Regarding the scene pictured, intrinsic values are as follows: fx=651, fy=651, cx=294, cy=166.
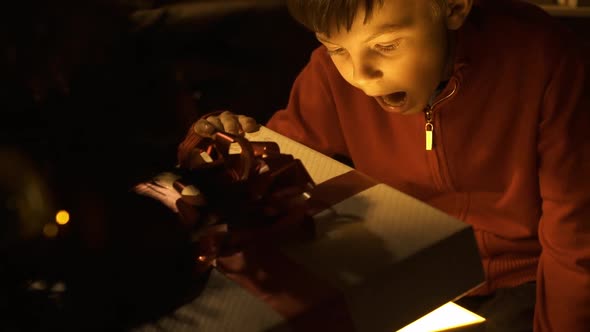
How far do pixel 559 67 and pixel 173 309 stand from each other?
54 cm

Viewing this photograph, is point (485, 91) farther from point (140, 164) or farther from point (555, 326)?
point (140, 164)

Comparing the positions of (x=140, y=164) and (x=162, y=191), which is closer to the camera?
(x=140, y=164)

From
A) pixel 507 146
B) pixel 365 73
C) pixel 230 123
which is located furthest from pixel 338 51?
pixel 507 146

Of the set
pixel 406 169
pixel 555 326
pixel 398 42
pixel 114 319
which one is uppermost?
pixel 398 42

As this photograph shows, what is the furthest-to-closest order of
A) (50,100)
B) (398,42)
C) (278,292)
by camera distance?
(398,42) < (278,292) < (50,100)

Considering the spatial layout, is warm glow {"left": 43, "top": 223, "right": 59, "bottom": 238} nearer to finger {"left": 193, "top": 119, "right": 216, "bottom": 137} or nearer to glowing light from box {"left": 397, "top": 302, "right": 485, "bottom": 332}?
finger {"left": 193, "top": 119, "right": 216, "bottom": 137}

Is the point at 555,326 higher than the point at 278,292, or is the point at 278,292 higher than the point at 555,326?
the point at 278,292

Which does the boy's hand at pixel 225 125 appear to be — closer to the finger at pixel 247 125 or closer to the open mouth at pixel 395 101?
the finger at pixel 247 125

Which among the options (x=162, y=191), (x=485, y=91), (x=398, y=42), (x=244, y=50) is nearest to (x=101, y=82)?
(x=162, y=191)

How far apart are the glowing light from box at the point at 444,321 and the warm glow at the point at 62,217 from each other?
40 cm

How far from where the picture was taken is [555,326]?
0.86 m

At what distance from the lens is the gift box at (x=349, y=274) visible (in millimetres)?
537

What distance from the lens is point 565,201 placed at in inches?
32.6

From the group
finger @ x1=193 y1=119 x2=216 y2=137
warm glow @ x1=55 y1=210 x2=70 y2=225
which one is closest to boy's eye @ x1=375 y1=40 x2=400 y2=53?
finger @ x1=193 y1=119 x2=216 y2=137
